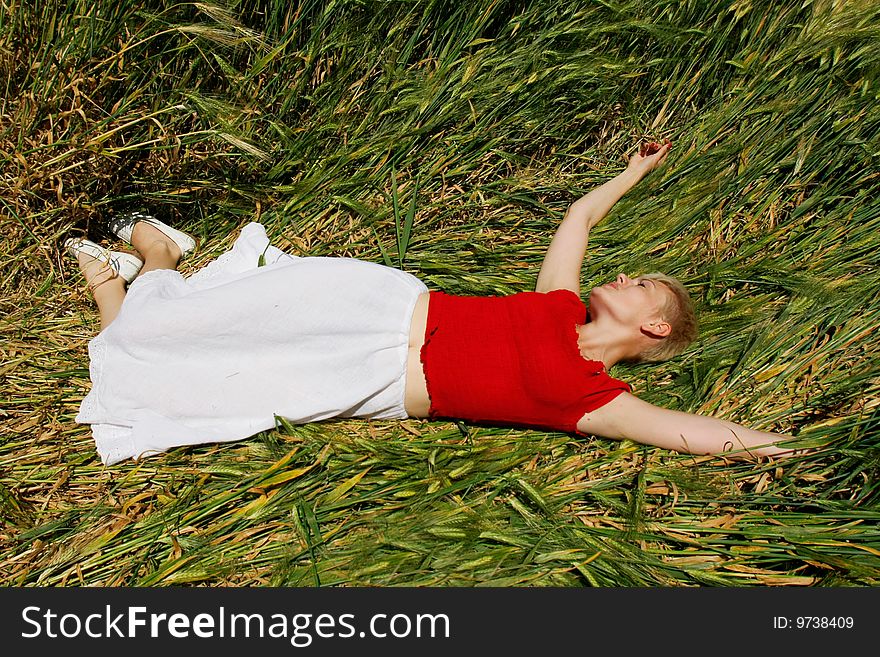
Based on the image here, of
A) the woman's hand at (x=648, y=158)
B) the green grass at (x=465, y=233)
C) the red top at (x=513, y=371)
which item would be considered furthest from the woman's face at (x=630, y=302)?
the woman's hand at (x=648, y=158)

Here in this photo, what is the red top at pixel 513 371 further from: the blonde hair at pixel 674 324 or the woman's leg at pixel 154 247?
the woman's leg at pixel 154 247

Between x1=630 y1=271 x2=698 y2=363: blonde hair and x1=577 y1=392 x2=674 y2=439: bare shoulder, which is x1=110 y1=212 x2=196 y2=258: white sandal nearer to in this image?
x1=577 y1=392 x2=674 y2=439: bare shoulder

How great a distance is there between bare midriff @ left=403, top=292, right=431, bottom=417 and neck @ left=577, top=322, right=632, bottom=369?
0.53 metres

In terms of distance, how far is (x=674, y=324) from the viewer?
2.09 metres

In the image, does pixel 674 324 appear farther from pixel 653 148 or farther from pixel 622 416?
pixel 653 148

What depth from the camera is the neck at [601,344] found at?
2.08 m

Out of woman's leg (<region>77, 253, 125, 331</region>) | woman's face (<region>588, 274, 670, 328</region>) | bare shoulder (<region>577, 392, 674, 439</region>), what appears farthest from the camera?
woman's leg (<region>77, 253, 125, 331</region>)

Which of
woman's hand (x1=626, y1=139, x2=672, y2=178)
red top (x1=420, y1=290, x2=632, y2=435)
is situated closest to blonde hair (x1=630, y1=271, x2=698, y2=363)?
red top (x1=420, y1=290, x2=632, y2=435)

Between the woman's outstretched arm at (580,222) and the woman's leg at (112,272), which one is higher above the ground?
the woman's outstretched arm at (580,222)

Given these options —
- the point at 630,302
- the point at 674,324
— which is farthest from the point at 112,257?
the point at 674,324

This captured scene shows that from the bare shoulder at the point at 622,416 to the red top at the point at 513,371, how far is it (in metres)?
0.02

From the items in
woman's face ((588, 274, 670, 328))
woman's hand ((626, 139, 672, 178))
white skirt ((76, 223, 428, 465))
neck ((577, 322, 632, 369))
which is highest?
woman's hand ((626, 139, 672, 178))

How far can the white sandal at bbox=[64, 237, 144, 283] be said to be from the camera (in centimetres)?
229

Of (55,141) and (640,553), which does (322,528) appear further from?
(55,141)
